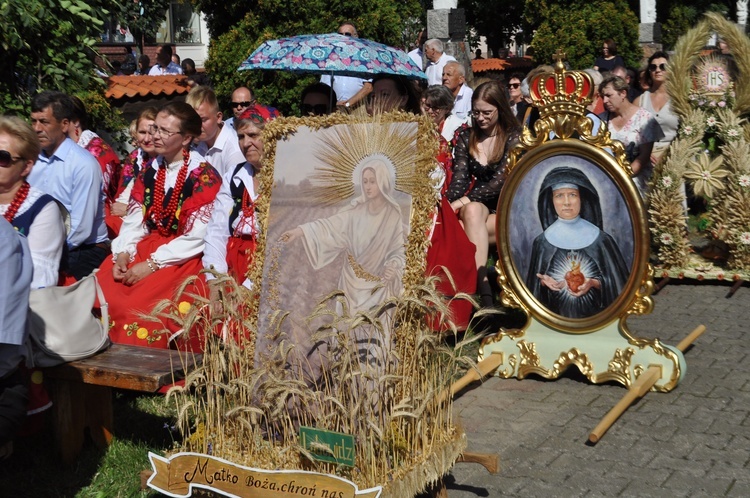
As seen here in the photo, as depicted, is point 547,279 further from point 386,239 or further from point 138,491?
point 138,491

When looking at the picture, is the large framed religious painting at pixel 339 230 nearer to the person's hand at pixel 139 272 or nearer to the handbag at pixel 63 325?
the handbag at pixel 63 325

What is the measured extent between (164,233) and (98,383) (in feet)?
5.53

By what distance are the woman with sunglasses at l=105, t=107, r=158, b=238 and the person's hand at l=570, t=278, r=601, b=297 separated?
2.72 metres

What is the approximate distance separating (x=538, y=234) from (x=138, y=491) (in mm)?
2704

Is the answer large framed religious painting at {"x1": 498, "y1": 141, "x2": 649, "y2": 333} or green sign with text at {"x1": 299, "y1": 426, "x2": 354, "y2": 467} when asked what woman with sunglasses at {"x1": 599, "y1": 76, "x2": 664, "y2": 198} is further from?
green sign with text at {"x1": 299, "y1": 426, "x2": 354, "y2": 467}

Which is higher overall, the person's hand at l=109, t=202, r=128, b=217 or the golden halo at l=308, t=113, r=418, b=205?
the golden halo at l=308, t=113, r=418, b=205

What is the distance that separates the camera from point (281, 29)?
11.5 meters

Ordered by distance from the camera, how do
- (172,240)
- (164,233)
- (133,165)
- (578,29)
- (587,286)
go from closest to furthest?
(587,286) → (172,240) → (164,233) → (133,165) → (578,29)

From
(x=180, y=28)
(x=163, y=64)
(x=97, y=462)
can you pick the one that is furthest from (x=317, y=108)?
(x=180, y=28)

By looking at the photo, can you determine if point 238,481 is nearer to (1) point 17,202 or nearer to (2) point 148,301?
(1) point 17,202

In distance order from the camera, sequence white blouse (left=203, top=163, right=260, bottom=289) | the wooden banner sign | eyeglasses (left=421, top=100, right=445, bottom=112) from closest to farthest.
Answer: the wooden banner sign → white blouse (left=203, top=163, right=260, bottom=289) → eyeglasses (left=421, top=100, right=445, bottom=112)

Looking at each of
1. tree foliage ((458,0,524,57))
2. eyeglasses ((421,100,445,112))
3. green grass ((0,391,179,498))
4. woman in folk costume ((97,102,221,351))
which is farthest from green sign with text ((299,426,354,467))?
tree foliage ((458,0,524,57))

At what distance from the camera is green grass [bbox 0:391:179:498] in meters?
4.60

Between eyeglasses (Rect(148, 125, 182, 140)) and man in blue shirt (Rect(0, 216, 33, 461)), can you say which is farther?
eyeglasses (Rect(148, 125, 182, 140))
